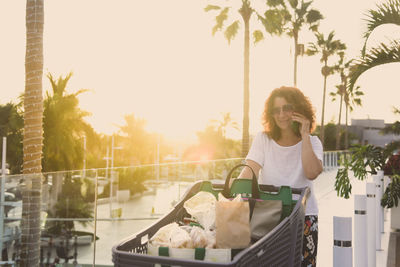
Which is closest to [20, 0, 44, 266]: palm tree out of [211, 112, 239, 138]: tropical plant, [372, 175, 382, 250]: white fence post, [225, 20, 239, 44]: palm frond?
[372, 175, 382, 250]: white fence post

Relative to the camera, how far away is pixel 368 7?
22.3 ft

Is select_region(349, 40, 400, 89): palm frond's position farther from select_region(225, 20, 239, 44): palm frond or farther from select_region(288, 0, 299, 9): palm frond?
select_region(288, 0, 299, 9): palm frond

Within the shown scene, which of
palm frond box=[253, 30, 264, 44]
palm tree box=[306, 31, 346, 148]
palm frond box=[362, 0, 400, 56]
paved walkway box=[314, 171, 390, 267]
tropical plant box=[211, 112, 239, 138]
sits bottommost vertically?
paved walkway box=[314, 171, 390, 267]

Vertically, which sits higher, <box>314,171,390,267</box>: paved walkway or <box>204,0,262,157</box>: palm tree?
<box>204,0,262,157</box>: palm tree

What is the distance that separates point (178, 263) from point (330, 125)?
6342 cm

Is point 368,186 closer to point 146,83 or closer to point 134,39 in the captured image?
point 134,39

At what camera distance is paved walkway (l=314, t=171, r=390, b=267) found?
6582 millimetres

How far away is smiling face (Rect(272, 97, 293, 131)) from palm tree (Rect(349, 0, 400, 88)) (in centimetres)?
414

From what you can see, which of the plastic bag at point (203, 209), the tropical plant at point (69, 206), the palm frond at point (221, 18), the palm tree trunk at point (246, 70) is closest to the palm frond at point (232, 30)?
the palm frond at point (221, 18)

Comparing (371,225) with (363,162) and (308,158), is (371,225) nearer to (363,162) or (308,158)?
(363,162)

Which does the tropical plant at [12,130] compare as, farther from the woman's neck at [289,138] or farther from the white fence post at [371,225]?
the woman's neck at [289,138]

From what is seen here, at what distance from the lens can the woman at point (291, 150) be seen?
2.88 m

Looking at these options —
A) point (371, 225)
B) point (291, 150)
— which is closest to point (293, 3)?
point (371, 225)

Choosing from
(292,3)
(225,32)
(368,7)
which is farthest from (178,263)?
(292,3)
